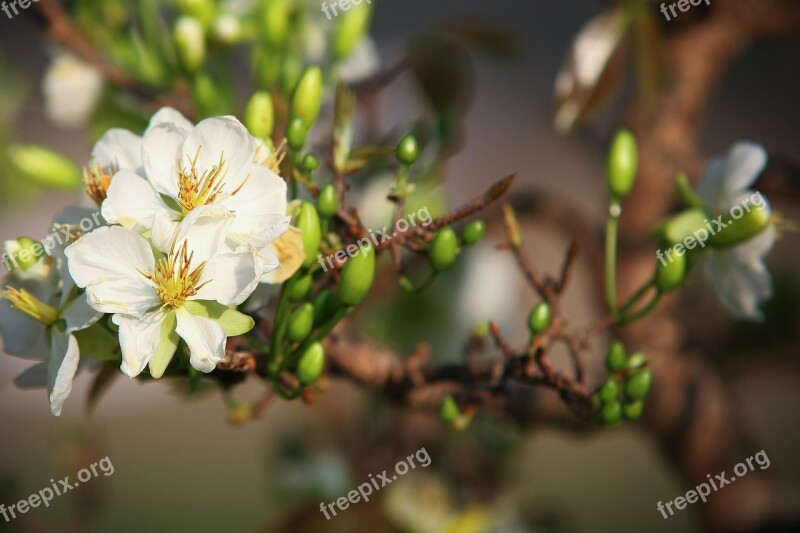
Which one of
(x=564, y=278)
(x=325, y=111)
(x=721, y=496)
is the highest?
(x=325, y=111)

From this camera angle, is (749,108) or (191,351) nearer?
(191,351)

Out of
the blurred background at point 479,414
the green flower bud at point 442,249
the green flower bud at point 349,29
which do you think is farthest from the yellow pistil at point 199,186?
the green flower bud at point 349,29

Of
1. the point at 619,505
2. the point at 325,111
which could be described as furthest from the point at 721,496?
the point at 619,505

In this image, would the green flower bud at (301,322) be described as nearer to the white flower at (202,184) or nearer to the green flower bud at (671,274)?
the white flower at (202,184)

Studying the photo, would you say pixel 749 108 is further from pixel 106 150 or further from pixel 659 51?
pixel 106 150

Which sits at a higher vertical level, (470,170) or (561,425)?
(470,170)

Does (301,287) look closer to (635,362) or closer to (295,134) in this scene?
(295,134)
